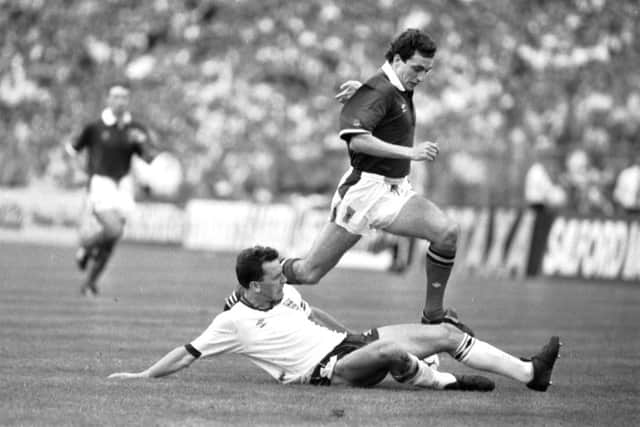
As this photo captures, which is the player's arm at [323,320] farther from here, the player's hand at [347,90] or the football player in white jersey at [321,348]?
the player's hand at [347,90]

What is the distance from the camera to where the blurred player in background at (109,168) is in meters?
17.4

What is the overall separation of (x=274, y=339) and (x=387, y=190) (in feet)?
6.65

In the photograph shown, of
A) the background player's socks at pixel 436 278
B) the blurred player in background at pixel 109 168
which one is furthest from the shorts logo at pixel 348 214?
the blurred player in background at pixel 109 168

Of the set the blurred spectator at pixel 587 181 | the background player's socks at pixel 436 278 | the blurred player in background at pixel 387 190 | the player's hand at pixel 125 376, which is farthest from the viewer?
the blurred spectator at pixel 587 181

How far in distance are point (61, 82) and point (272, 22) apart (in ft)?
21.1

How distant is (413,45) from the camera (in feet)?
32.9

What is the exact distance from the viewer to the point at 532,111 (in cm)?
3241

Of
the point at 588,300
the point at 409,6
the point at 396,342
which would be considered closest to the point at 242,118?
the point at 409,6

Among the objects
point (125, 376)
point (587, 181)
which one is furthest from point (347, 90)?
point (587, 181)

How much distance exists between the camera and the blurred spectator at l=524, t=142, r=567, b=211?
25922 mm

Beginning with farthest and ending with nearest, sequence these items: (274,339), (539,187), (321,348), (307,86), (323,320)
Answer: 1. (307,86)
2. (539,187)
3. (323,320)
4. (321,348)
5. (274,339)

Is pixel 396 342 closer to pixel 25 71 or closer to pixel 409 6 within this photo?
pixel 409 6

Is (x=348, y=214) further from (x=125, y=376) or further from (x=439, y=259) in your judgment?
(x=125, y=376)

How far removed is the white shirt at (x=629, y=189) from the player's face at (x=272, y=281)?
728 inches
